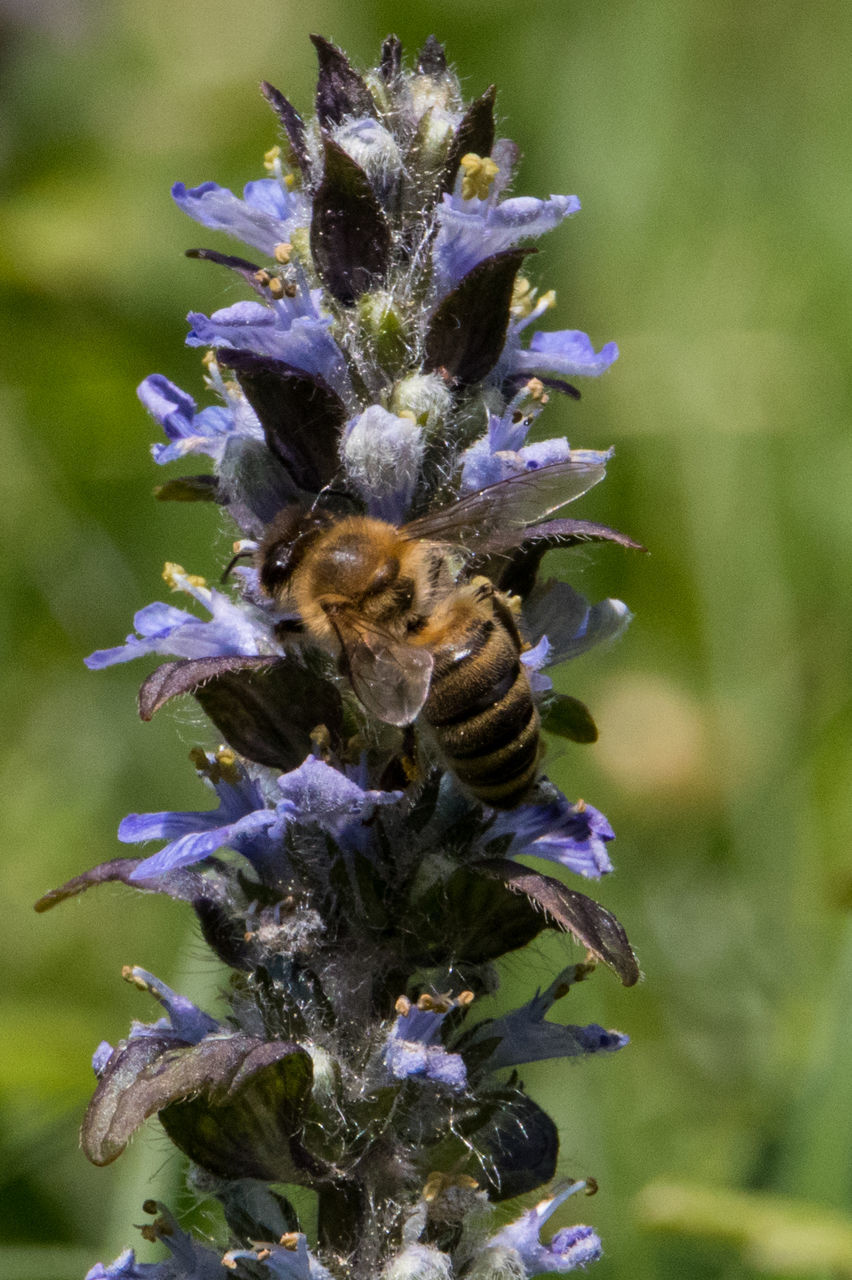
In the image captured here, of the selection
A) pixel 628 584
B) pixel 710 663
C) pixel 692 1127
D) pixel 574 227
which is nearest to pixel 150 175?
pixel 574 227

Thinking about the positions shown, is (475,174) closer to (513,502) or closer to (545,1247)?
(513,502)

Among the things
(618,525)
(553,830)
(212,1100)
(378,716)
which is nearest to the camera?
(212,1100)

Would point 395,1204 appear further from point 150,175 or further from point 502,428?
point 150,175

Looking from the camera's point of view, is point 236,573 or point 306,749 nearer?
point 306,749

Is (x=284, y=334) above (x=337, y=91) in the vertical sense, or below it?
below

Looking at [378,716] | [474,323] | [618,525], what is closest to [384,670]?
[378,716]

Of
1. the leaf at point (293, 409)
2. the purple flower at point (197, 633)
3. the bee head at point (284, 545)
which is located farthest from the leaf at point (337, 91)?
the purple flower at point (197, 633)

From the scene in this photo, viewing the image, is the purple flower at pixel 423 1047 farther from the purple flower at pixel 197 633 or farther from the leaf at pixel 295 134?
the leaf at pixel 295 134
